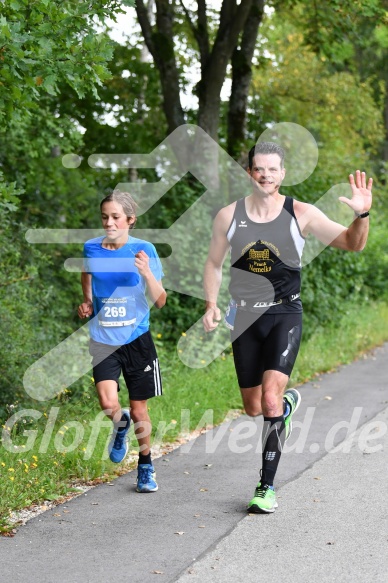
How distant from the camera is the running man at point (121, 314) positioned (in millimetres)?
6488

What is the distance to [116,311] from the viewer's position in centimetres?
652

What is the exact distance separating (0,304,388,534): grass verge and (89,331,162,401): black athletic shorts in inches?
28.5

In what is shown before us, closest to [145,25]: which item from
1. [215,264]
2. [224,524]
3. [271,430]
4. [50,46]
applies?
[50,46]

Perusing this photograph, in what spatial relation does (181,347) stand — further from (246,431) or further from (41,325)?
(246,431)

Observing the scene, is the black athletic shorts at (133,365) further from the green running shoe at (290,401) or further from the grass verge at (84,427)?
the green running shoe at (290,401)

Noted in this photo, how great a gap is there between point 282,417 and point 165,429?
2.28 m

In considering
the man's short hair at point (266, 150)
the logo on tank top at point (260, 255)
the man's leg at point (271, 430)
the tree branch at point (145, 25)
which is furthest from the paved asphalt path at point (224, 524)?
the tree branch at point (145, 25)

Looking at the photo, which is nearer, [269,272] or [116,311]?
[269,272]

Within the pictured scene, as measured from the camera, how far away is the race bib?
6508 mm

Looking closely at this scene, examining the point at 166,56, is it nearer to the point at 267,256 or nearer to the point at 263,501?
the point at 267,256

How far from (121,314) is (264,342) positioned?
37.3 inches

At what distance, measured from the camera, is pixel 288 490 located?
259 inches

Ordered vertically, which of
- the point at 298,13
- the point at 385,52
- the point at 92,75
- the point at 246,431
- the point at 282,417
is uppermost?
the point at 385,52

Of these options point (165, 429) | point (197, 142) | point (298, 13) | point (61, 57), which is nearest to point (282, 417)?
point (165, 429)
